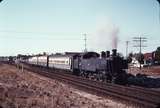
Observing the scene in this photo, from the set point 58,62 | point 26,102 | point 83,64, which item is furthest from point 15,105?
point 58,62

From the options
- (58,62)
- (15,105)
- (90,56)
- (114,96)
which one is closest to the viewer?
(15,105)

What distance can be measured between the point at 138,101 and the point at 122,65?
51.4 ft

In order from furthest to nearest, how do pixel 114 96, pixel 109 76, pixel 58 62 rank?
pixel 58 62
pixel 109 76
pixel 114 96

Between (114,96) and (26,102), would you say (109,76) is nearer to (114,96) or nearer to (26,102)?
(114,96)

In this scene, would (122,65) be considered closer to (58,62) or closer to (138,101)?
(138,101)

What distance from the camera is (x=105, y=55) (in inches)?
1449

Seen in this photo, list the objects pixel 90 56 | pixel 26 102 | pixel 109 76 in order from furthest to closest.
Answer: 1. pixel 90 56
2. pixel 109 76
3. pixel 26 102

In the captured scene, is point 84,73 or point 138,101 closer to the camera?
point 138,101

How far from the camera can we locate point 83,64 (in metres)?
41.8

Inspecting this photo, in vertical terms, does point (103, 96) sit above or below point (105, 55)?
below

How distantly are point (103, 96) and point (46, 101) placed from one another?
6.05 metres

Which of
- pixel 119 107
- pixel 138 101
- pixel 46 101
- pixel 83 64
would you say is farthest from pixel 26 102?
pixel 83 64

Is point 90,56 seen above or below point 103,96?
above

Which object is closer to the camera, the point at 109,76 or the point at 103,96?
the point at 103,96
